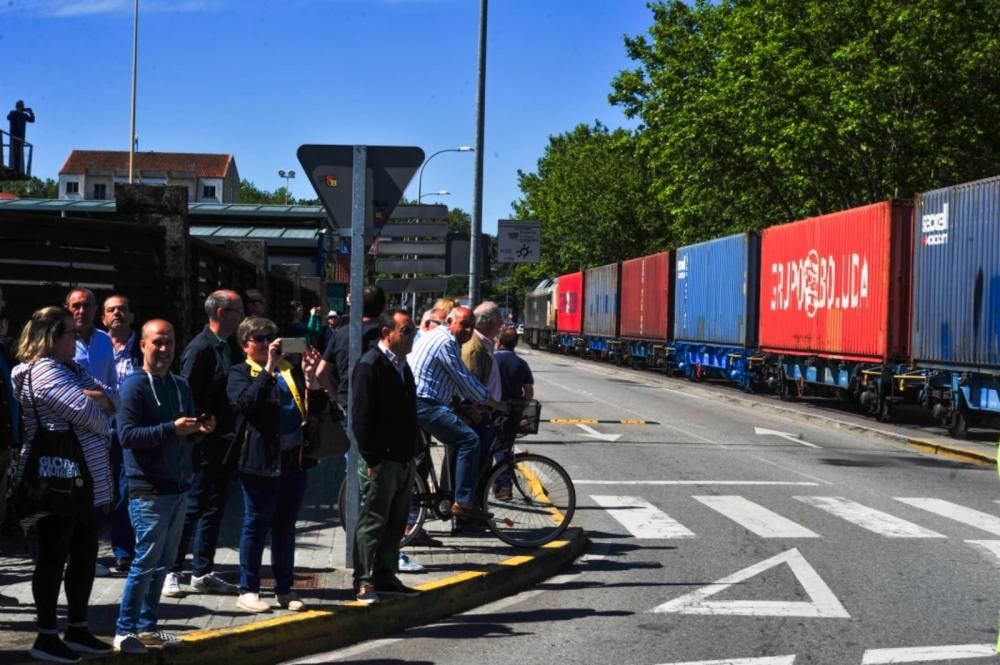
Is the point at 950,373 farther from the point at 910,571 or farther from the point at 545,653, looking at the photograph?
the point at 545,653

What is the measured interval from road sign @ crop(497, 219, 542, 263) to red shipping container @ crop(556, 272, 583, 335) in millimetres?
25289

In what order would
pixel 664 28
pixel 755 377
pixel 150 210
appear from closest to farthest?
pixel 150 210 → pixel 755 377 → pixel 664 28

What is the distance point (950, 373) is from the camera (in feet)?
64.0

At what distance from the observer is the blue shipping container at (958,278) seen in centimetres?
1802

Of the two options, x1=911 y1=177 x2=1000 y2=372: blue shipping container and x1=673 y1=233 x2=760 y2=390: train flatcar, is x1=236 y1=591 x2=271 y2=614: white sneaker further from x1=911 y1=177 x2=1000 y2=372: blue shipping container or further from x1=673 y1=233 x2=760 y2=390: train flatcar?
x1=673 y1=233 x2=760 y2=390: train flatcar

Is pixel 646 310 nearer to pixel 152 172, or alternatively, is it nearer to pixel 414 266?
pixel 414 266

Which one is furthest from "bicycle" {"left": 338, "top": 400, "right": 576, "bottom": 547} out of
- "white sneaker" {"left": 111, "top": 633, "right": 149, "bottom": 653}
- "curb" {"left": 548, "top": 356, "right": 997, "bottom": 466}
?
"curb" {"left": 548, "top": 356, "right": 997, "bottom": 466}

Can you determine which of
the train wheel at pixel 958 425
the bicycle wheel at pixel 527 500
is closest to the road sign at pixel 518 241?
the train wheel at pixel 958 425

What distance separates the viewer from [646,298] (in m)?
41.5

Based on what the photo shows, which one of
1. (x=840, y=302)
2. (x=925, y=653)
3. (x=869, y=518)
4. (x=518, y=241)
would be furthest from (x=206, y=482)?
(x=518, y=241)

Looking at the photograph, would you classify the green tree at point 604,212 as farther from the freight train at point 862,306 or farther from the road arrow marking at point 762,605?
the road arrow marking at point 762,605

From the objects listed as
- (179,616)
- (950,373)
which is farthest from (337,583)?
(950,373)

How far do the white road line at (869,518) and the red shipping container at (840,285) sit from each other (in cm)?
979

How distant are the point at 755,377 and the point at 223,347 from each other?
2402cm
